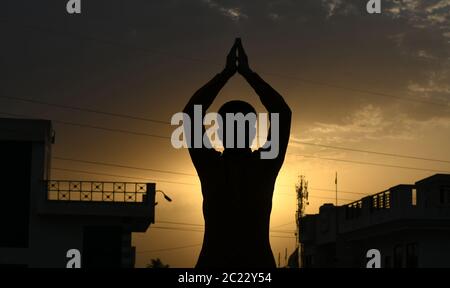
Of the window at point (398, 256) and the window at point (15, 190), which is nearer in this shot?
the window at point (15, 190)

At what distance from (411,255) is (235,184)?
31.0 meters

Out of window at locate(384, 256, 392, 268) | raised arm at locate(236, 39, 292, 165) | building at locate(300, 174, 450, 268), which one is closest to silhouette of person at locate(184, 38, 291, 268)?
raised arm at locate(236, 39, 292, 165)

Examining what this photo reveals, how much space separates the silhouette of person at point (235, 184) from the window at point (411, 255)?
30.0 meters

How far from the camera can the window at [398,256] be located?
38.8 meters

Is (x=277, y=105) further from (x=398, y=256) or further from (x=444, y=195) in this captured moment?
(x=398, y=256)

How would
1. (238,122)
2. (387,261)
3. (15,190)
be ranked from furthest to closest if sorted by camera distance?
(387,261) < (15,190) < (238,122)

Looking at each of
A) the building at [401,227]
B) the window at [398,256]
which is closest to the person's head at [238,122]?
the building at [401,227]

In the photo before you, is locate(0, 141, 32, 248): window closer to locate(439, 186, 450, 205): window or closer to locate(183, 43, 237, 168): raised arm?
locate(439, 186, 450, 205): window

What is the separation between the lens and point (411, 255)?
37.6 meters

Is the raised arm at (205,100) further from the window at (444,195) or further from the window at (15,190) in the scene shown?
the window at (15,190)

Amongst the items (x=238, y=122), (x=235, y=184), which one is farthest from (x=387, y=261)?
(x=238, y=122)

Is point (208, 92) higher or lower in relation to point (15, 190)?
lower

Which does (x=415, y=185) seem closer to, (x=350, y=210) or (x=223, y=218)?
(x=350, y=210)
